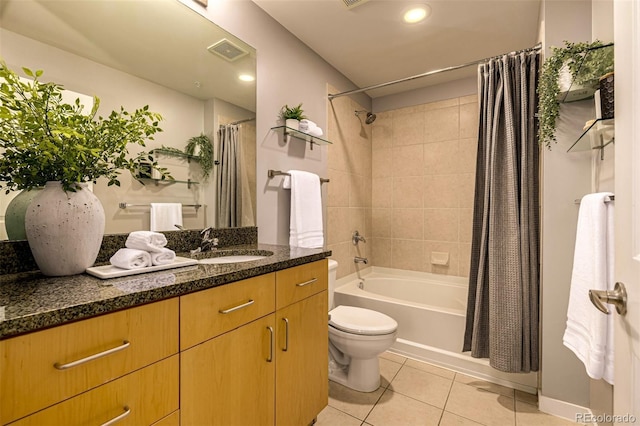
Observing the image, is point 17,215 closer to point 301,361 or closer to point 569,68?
point 301,361

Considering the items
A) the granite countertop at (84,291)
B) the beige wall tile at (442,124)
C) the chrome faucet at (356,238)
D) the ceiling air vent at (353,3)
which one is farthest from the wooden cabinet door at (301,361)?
the beige wall tile at (442,124)

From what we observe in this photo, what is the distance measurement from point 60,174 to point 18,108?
20 cm

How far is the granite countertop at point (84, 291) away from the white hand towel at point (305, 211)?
95 cm

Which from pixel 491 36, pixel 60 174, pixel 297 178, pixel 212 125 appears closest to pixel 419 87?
pixel 491 36

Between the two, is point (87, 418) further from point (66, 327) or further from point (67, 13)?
point (67, 13)

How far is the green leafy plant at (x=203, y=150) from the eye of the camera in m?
1.53

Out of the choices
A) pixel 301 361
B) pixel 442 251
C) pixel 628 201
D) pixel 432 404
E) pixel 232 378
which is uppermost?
pixel 628 201

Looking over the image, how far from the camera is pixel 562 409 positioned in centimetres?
163

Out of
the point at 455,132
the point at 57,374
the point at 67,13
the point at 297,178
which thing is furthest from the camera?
the point at 455,132

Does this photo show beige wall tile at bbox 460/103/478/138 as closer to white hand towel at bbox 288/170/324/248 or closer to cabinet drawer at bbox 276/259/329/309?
white hand towel at bbox 288/170/324/248

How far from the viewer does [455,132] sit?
9.44 feet

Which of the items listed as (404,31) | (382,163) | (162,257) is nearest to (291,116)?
(404,31)

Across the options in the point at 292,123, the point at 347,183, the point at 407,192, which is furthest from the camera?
the point at 407,192

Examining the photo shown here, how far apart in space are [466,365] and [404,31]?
243 cm
